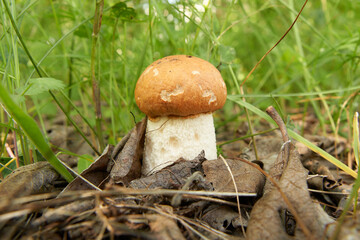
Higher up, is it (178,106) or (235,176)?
(178,106)

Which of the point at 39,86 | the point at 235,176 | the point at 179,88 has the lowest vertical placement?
the point at 235,176

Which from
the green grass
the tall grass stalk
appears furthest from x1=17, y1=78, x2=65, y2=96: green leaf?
the tall grass stalk

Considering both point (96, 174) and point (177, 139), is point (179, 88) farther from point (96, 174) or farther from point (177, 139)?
point (96, 174)

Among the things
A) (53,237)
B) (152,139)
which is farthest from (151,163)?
(53,237)

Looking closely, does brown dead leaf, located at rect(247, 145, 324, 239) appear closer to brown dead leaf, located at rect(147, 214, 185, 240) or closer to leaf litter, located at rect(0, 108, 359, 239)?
leaf litter, located at rect(0, 108, 359, 239)

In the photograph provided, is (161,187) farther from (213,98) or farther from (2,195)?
(2,195)

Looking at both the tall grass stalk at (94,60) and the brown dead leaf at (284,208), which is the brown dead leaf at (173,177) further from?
the tall grass stalk at (94,60)

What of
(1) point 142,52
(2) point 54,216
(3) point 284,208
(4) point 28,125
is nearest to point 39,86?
(4) point 28,125
